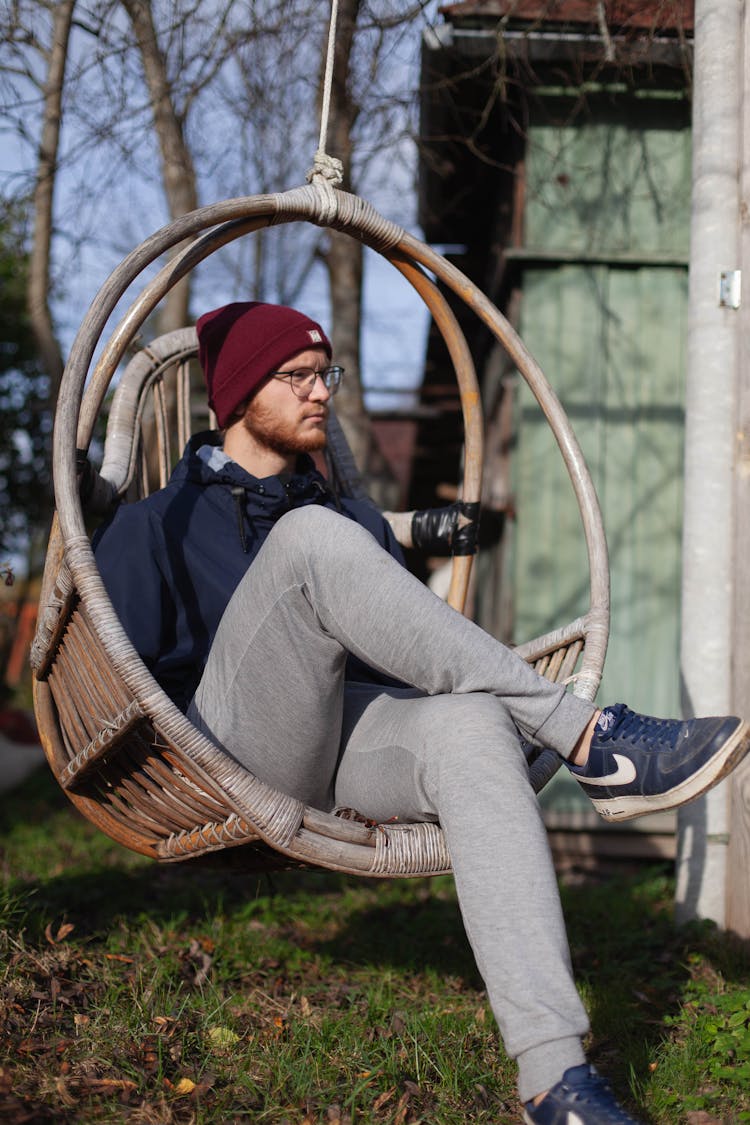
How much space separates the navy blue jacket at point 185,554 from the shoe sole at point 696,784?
707 millimetres

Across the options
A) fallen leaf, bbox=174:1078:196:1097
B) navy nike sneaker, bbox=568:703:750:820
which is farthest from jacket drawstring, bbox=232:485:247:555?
fallen leaf, bbox=174:1078:196:1097

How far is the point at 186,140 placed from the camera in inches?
188

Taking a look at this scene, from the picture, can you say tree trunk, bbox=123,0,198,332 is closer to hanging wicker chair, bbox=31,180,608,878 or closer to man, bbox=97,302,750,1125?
hanging wicker chair, bbox=31,180,608,878

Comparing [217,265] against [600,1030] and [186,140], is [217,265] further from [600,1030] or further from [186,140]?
[600,1030]

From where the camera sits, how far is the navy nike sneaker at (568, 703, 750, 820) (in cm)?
167

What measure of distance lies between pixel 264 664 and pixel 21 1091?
0.78 metres

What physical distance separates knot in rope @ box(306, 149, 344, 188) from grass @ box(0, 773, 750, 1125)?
1528 mm

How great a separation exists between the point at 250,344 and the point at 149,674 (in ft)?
3.14

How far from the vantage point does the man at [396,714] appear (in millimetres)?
1527

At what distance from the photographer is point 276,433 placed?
8.09 feet

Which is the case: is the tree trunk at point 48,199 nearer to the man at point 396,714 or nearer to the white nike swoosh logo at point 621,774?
the man at point 396,714

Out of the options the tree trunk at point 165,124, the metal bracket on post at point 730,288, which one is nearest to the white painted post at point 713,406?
the metal bracket on post at point 730,288

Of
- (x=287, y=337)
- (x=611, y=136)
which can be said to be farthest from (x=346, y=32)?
(x=287, y=337)

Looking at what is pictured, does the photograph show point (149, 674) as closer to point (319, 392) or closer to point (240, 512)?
point (240, 512)
